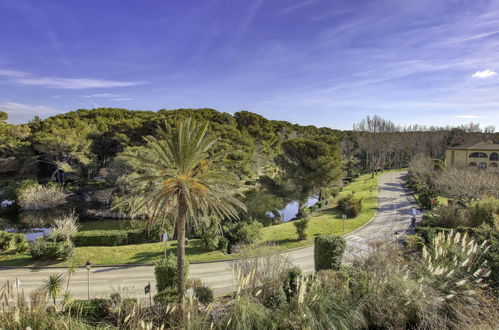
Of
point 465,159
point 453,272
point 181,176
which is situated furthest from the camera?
point 465,159

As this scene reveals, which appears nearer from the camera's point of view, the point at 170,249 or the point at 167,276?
the point at 167,276

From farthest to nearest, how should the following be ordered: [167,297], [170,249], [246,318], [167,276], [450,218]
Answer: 1. [450,218]
2. [170,249]
3. [167,276]
4. [167,297]
5. [246,318]

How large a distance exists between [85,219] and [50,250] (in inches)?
556

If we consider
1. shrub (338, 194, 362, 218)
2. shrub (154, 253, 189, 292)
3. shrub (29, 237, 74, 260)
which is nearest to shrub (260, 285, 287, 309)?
shrub (154, 253, 189, 292)

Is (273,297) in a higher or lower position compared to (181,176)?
lower

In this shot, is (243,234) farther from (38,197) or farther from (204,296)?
(38,197)

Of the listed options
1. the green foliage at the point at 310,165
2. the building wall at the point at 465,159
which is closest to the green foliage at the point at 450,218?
the green foliage at the point at 310,165

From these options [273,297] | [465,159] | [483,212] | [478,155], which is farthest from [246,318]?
[478,155]

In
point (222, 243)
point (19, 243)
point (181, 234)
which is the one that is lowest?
point (222, 243)

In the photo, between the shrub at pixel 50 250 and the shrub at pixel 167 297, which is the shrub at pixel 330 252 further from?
the shrub at pixel 50 250

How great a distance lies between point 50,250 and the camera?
16453 mm

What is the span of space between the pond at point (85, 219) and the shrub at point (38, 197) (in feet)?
2.21

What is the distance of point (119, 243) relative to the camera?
792 inches

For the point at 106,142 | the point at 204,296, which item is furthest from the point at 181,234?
the point at 106,142
